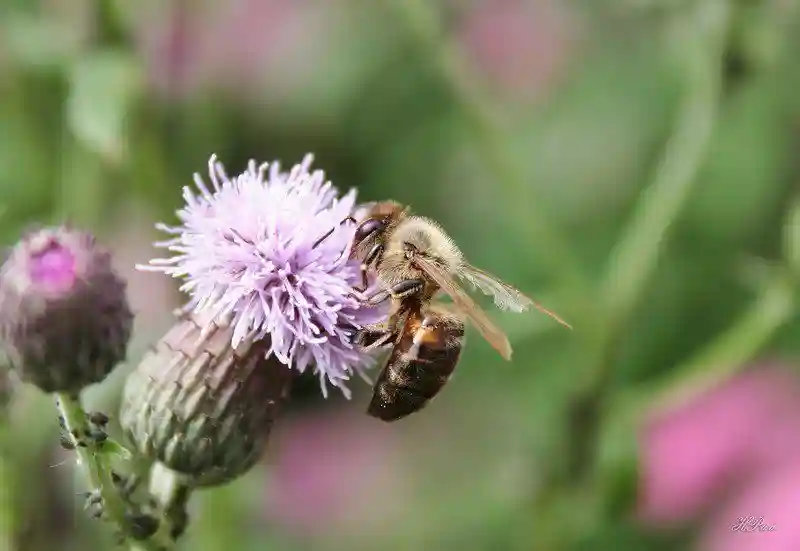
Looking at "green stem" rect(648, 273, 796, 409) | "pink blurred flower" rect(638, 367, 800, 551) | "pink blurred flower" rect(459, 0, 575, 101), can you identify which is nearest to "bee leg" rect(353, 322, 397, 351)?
"green stem" rect(648, 273, 796, 409)

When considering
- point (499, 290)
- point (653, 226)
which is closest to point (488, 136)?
point (653, 226)

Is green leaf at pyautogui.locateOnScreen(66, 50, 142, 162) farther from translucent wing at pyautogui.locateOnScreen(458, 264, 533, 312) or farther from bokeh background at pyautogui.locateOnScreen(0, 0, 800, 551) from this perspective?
translucent wing at pyautogui.locateOnScreen(458, 264, 533, 312)

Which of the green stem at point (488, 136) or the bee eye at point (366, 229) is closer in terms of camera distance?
the bee eye at point (366, 229)

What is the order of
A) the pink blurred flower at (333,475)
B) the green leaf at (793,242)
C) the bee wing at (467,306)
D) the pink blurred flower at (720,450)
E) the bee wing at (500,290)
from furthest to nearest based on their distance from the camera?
the pink blurred flower at (333,475) < the pink blurred flower at (720,450) < the green leaf at (793,242) < the bee wing at (500,290) < the bee wing at (467,306)

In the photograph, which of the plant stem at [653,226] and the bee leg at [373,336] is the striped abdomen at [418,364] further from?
the plant stem at [653,226]

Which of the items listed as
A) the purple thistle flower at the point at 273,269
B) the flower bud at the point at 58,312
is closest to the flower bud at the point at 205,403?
the purple thistle flower at the point at 273,269

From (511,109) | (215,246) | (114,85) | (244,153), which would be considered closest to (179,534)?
(215,246)
